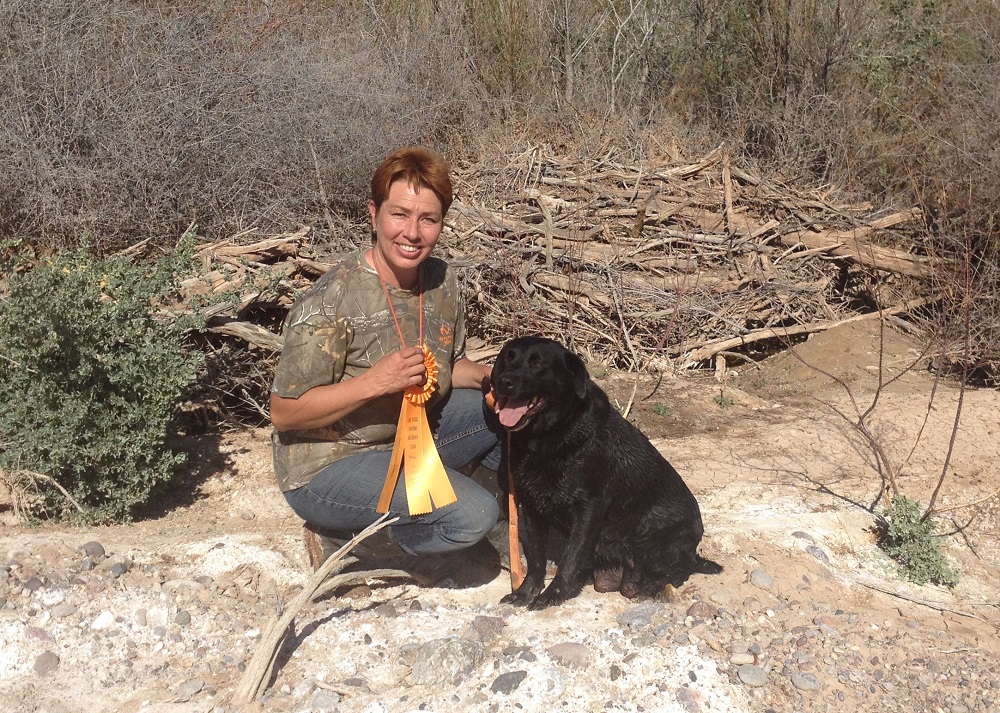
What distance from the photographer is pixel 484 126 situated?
8.73 metres

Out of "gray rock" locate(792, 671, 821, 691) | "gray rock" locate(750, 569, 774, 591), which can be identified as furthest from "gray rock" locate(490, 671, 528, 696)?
"gray rock" locate(750, 569, 774, 591)

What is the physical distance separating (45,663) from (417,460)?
136 centimetres

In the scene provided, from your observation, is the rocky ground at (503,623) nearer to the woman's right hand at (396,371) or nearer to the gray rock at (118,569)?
the gray rock at (118,569)

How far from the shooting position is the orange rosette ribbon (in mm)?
3180

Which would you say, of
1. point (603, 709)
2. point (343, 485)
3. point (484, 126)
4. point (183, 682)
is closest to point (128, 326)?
point (343, 485)

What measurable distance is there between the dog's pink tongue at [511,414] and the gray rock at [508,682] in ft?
2.59

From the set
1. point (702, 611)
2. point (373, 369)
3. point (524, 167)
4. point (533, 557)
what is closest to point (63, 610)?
point (373, 369)

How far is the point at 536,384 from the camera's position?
3.10 metres

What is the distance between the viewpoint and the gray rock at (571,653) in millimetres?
2924

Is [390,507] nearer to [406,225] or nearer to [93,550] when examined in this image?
[406,225]

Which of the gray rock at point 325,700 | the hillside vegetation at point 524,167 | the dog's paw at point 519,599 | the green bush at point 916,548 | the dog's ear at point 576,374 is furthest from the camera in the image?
the hillside vegetation at point 524,167

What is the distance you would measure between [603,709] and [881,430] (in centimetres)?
297

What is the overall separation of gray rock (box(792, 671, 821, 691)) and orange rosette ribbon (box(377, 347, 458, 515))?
1280 mm

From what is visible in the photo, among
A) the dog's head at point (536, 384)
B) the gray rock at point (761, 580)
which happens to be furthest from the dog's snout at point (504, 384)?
the gray rock at point (761, 580)
